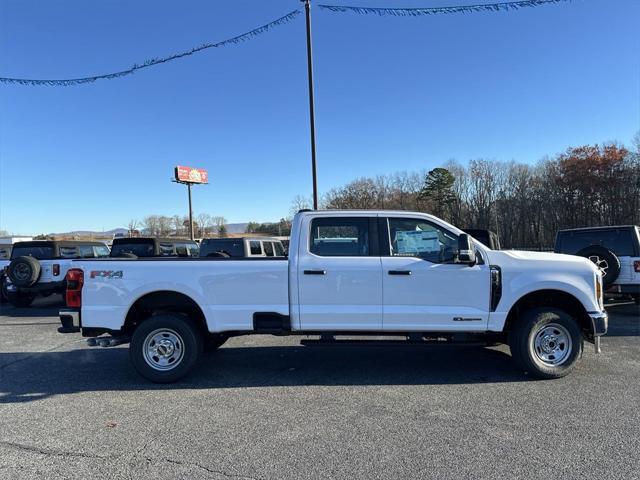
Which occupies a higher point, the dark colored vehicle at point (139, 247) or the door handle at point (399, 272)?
the dark colored vehicle at point (139, 247)

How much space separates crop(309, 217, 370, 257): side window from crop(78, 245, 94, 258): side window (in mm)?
10546

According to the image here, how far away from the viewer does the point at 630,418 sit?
14.0ft

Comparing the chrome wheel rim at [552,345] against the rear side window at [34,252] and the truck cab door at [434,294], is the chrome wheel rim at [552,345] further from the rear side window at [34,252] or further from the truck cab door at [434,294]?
the rear side window at [34,252]

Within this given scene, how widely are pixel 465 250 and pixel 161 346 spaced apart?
3832 millimetres

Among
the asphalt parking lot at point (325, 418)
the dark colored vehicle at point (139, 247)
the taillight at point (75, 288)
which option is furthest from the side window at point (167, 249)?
the taillight at point (75, 288)

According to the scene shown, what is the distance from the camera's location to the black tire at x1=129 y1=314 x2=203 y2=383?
5.58m

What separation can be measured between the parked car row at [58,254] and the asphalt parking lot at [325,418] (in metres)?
4.31

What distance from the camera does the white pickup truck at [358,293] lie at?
5488 mm

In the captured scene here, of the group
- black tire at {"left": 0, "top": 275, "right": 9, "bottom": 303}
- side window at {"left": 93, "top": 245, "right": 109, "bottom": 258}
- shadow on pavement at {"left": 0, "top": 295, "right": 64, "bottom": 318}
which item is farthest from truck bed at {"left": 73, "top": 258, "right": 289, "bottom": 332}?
side window at {"left": 93, "top": 245, "right": 109, "bottom": 258}

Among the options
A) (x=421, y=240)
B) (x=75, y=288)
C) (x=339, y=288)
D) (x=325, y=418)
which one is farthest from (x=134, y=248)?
(x=325, y=418)

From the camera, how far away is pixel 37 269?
38.3 ft

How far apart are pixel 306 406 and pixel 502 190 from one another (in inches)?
2311

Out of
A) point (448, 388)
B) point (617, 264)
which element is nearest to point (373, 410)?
point (448, 388)

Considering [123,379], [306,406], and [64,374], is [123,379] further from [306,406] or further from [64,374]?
[306,406]
